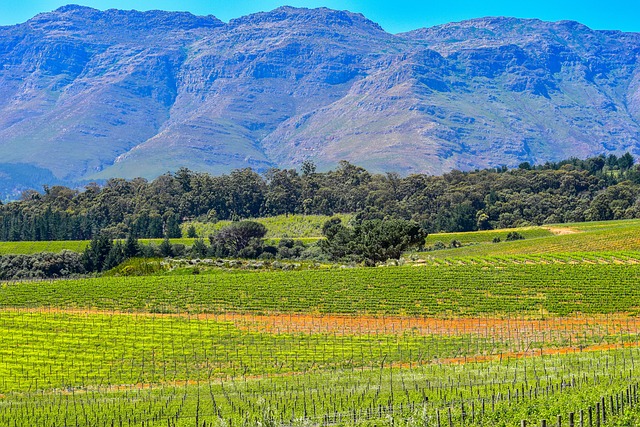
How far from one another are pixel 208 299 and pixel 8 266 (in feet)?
178

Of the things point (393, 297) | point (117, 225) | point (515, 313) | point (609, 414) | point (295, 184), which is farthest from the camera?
point (295, 184)

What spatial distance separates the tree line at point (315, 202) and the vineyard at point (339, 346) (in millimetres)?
64278

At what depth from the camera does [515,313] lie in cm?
6900

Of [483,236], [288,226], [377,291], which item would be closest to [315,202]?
[288,226]

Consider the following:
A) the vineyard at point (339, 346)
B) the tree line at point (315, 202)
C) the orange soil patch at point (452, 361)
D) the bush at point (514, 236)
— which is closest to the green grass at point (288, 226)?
the tree line at point (315, 202)

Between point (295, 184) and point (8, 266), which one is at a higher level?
point (295, 184)

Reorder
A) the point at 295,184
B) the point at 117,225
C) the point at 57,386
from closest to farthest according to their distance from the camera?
the point at 57,386, the point at 117,225, the point at 295,184

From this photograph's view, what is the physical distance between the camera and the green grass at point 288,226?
167 meters

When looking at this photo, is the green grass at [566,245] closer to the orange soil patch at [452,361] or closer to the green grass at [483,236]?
the green grass at [483,236]

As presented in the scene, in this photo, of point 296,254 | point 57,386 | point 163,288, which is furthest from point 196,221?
point 57,386

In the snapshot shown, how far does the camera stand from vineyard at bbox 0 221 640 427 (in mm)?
35719

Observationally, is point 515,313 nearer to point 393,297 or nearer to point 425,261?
point 393,297

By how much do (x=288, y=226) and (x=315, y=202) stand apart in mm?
13658

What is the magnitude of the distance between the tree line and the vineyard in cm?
6428
